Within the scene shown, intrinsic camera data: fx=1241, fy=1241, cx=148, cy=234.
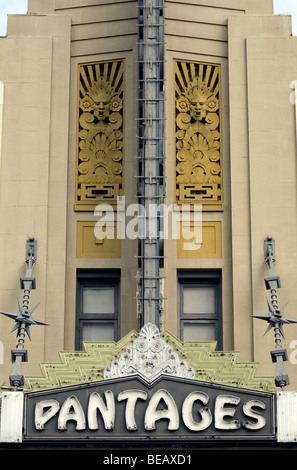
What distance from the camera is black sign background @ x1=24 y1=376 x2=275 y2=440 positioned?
24938 mm

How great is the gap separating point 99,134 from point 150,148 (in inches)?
89.4

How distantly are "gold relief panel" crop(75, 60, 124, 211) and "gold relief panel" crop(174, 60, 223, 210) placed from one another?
4.65ft

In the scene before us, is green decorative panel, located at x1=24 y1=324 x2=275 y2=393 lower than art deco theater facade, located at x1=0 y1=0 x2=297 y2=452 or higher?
lower

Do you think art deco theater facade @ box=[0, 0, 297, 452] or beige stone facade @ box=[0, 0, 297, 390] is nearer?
art deco theater facade @ box=[0, 0, 297, 452]

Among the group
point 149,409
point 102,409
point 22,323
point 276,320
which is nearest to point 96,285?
point 22,323

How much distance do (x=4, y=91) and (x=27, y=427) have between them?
9075 mm

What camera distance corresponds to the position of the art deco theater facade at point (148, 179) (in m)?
28.4

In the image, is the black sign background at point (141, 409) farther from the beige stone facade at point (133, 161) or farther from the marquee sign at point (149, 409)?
the beige stone facade at point (133, 161)

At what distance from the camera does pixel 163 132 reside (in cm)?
2861

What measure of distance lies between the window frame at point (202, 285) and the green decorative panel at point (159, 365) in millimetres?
3599

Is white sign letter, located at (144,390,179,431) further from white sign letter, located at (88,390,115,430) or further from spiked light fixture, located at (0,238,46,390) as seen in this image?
spiked light fixture, located at (0,238,46,390)

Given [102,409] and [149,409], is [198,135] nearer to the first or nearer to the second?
[149,409]

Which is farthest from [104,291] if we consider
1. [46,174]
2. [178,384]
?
[178,384]

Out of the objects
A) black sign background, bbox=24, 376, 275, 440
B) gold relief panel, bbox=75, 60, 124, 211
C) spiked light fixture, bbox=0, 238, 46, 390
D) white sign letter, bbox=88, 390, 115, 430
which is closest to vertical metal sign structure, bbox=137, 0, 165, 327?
gold relief panel, bbox=75, 60, 124, 211
